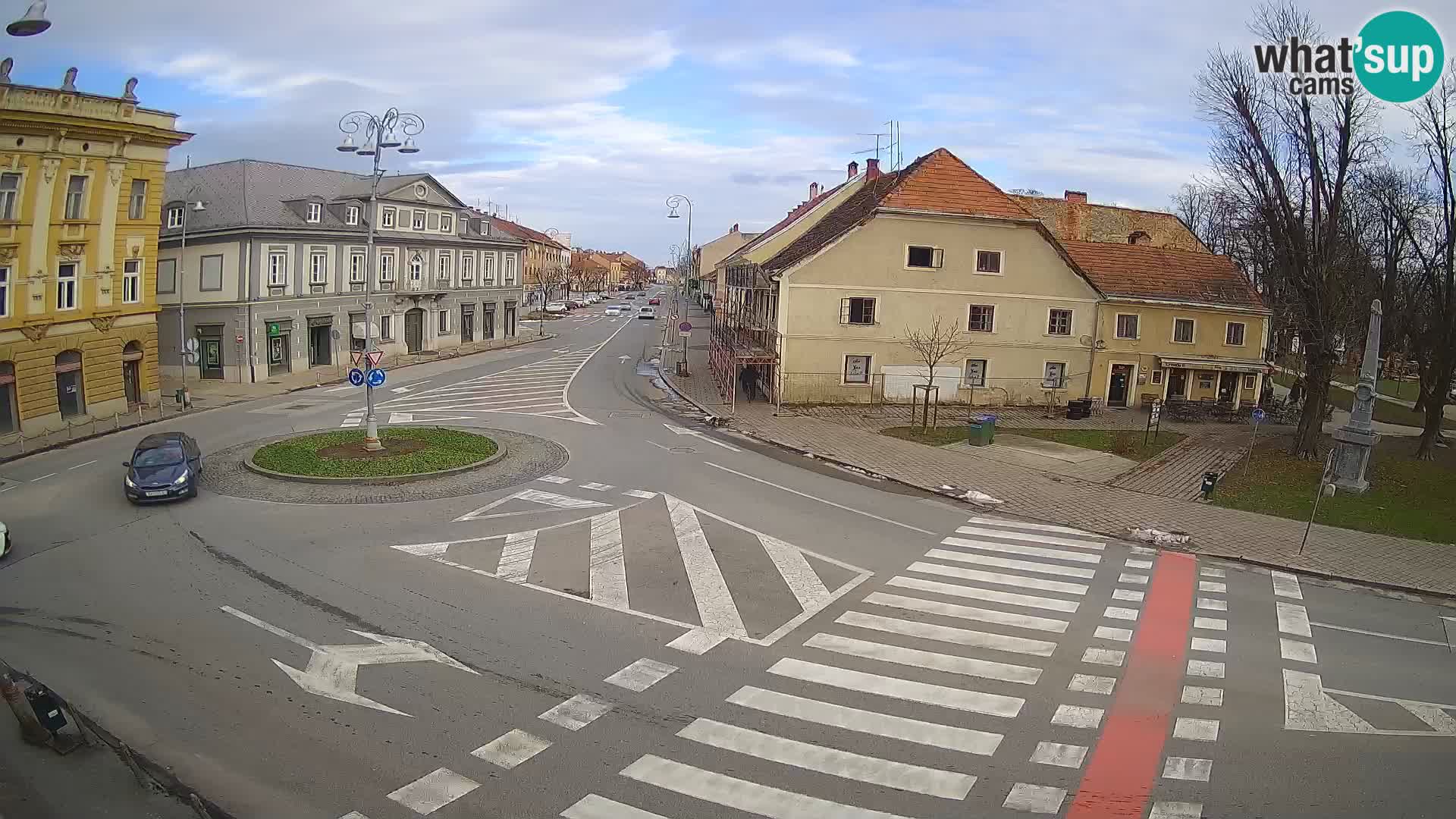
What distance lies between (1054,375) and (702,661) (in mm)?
31583

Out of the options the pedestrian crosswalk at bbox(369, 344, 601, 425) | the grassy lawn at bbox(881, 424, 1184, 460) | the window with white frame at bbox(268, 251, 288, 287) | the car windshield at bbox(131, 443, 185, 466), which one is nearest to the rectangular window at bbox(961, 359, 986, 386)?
the grassy lawn at bbox(881, 424, 1184, 460)

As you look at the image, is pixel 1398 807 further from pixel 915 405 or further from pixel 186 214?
pixel 186 214

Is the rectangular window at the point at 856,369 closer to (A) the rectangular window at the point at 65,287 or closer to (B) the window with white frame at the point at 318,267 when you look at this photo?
(B) the window with white frame at the point at 318,267

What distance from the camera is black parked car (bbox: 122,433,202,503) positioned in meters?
18.9

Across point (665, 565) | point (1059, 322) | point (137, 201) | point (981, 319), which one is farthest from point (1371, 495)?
point (137, 201)

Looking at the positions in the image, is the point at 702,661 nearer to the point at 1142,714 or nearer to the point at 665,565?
the point at 665,565

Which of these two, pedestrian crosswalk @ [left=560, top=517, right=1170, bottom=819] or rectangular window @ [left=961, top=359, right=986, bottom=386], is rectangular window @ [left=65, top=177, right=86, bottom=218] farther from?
rectangular window @ [left=961, top=359, right=986, bottom=386]

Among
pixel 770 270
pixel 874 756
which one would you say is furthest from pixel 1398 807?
pixel 770 270

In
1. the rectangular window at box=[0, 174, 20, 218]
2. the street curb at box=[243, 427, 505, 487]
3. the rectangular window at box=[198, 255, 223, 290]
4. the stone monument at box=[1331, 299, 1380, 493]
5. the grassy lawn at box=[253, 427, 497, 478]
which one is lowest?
the street curb at box=[243, 427, 505, 487]

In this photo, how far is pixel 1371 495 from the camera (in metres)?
23.7

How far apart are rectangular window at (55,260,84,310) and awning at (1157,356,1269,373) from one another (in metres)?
43.7

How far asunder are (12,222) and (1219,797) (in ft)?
113

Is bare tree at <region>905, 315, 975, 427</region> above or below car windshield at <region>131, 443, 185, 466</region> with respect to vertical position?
above

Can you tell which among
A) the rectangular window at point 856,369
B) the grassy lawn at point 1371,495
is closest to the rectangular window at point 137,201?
the rectangular window at point 856,369
